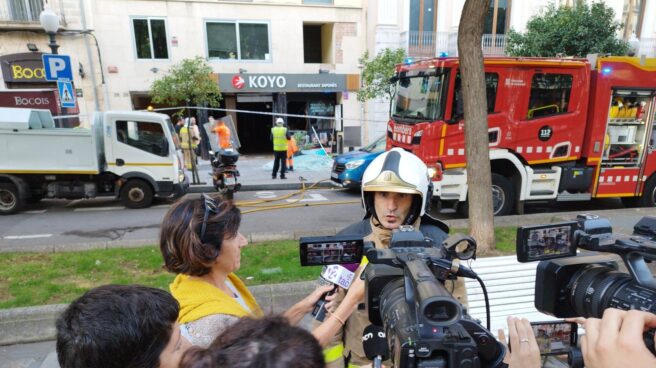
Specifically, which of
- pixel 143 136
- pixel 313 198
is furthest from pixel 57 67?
pixel 313 198

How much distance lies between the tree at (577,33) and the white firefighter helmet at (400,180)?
14.5m

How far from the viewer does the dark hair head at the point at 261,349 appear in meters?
0.75

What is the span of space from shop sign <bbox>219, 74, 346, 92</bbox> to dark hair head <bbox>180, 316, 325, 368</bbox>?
1611 centimetres

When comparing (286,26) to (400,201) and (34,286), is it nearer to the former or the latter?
(34,286)

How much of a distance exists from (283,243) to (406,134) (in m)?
3.12

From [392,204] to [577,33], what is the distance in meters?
15.0

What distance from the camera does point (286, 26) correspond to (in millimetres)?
16469

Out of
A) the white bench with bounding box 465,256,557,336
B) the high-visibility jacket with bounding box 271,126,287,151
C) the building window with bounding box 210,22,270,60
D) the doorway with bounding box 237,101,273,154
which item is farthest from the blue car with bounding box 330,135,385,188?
the doorway with bounding box 237,101,273,154

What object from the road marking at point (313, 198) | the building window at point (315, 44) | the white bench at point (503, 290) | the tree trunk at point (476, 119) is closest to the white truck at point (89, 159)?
the road marking at point (313, 198)

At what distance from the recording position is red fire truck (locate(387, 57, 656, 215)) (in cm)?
656

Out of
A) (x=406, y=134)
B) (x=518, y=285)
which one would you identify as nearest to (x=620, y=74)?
(x=406, y=134)

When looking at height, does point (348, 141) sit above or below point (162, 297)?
below

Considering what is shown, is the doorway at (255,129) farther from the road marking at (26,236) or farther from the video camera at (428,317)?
the video camera at (428,317)

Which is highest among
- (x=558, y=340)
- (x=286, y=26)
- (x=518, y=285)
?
(x=286, y=26)
